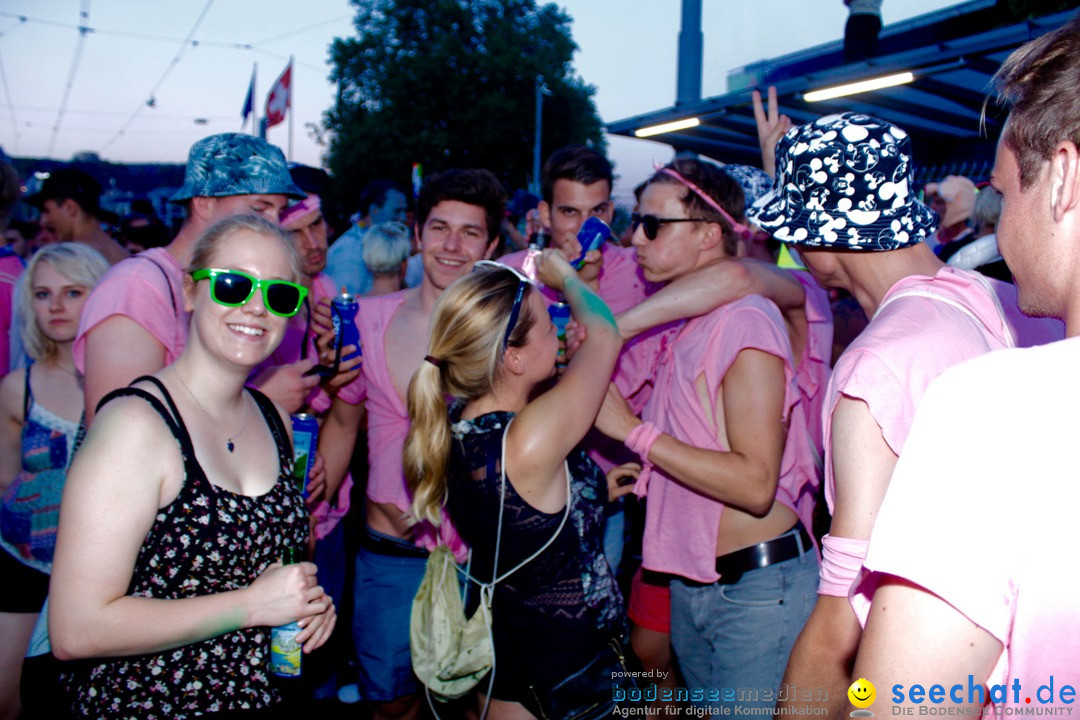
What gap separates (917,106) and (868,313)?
24.9 ft

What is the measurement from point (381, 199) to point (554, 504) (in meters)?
6.89

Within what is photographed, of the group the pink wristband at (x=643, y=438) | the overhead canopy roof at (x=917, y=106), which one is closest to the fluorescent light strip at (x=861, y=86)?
the overhead canopy roof at (x=917, y=106)

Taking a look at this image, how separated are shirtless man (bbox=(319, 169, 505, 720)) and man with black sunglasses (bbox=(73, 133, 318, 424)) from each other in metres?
0.39

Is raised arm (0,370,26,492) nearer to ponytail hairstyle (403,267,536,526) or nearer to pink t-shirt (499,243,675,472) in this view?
ponytail hairstyle (403,267,536,526)

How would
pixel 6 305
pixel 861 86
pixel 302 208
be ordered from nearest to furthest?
pixel 6 305 < pixel 302 208 < pixel 861 86

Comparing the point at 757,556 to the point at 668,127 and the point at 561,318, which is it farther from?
the point at 668,127

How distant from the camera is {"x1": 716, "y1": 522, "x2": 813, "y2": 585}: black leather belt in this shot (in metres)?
2.47

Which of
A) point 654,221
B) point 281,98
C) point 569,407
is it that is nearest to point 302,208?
point 654,221

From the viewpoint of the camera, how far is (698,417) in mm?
2604

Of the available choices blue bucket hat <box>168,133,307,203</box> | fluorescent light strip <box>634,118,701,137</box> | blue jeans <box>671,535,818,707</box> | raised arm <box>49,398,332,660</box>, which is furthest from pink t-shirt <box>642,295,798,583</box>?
fluorescent light strip <box>634,118,701,137</box>

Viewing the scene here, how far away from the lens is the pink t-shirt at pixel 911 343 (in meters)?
1.46

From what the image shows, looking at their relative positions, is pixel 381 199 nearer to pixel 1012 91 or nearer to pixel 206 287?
pixel 206 287

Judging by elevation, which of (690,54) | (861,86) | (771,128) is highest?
(690,54)

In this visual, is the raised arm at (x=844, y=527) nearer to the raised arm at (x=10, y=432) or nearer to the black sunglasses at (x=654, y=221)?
the black sunglasses at (x=654, y=221)
